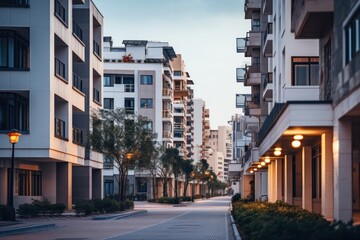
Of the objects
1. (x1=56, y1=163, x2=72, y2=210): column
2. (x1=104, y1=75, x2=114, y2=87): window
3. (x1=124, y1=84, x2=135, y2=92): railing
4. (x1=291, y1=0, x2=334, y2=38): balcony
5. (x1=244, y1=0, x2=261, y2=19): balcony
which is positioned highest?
(x1=244, y1=0, x2=261, y2=19): balcony

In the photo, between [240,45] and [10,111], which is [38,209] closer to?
[10,111]

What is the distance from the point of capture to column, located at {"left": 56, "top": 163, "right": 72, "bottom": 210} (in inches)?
2008

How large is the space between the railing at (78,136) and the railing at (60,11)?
8481 mm

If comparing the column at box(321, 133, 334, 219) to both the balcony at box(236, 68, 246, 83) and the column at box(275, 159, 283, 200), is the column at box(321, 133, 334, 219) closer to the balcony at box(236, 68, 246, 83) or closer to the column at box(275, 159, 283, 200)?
the column at box(275, 159, 283, 200)

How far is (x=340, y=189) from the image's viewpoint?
2197 centimetres

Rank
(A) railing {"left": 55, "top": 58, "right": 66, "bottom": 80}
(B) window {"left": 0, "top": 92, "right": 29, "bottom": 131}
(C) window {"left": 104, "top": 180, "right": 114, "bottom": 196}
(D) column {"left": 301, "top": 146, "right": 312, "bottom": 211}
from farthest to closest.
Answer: (C) window {"left": 104, "top": 180, "right": 114, "bottom": 196} < (A) railing {"left": 55, "top": 58, "right": 66, "bottom": 80} < (B) window {"left": 0, "top": 92, "right": 29, "bottom": 131} < (D) column {"left": 301, "top": 146, "right": 312, "bottom": 211}

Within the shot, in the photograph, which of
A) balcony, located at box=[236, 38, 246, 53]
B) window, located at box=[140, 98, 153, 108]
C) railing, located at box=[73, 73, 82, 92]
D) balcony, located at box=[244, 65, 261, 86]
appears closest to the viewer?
railing, located at box=[73, 73, 82, 92]

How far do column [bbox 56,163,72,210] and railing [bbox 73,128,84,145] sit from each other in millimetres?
2539

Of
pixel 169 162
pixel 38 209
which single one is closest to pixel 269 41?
pixel 38 209

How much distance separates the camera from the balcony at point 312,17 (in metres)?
22.1

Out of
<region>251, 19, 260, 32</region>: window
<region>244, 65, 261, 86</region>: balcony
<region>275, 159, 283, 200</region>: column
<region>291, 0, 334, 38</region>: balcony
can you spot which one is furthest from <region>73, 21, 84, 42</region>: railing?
<region>291, 0, 334, 38</region>: balcony

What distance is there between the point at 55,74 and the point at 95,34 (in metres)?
17.9

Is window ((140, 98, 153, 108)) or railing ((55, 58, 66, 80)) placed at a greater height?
window ((140, 98, 153, 108))

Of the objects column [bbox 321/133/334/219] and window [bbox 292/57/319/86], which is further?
window [bbox 292/57/319/86]
